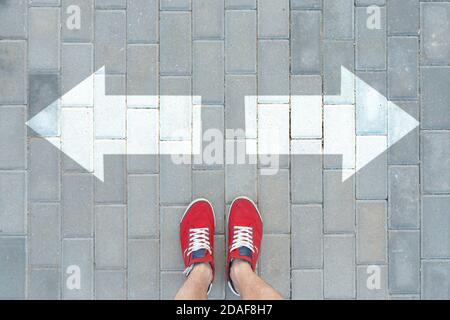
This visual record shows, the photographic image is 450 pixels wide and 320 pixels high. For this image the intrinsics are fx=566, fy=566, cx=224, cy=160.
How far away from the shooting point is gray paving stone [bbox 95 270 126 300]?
4.07 meters

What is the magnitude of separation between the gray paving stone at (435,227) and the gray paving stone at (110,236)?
7.14 feet

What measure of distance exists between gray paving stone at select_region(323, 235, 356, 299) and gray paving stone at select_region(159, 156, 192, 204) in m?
1.07

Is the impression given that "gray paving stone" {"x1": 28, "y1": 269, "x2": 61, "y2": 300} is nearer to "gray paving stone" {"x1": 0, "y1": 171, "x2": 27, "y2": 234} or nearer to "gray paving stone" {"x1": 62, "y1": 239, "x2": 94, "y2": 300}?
"gray paving stone" {"x1": 62, "y1": 239, "x2": 94, "y2": 300}

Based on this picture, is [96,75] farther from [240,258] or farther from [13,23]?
[240,258]

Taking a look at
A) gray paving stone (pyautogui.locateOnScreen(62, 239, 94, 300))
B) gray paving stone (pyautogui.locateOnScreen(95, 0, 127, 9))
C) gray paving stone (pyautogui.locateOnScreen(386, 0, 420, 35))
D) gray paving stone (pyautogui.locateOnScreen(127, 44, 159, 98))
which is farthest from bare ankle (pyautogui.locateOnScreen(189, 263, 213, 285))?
gray paving stone (pyautogui.locateOnScreen(386, 0, 420, 35))

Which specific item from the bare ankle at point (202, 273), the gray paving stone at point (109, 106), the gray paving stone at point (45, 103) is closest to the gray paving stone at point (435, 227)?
the bare ankle at point (202, 273)

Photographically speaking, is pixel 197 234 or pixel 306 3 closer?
pixel 197 234

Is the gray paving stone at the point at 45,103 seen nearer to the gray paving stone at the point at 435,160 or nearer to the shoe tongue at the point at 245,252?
the shoe tongue at the point at 245,252

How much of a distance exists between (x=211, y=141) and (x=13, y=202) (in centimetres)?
148

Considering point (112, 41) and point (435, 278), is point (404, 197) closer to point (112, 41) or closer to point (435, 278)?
point (435, 278)

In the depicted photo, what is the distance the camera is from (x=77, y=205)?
4062 mm

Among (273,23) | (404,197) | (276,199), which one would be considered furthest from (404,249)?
(273,23)

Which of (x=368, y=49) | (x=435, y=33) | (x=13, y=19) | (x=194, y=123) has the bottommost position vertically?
(x=194, y=123)
